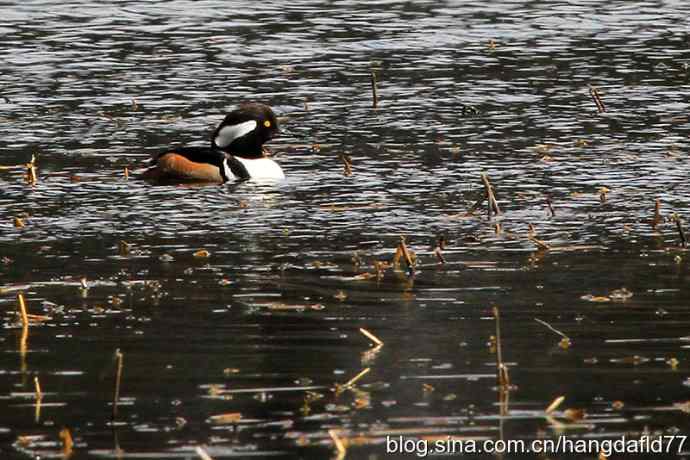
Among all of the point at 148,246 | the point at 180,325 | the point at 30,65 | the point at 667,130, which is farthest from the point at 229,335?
the point at 30,65

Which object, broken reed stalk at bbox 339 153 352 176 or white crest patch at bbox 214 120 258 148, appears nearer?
broken reed stalk at bbox 339 153 352 176

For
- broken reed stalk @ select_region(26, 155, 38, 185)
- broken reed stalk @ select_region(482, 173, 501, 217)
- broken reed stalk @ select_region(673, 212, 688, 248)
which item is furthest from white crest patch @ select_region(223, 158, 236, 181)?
broken reed stalk @ select_region(673, 212, 688, 248)

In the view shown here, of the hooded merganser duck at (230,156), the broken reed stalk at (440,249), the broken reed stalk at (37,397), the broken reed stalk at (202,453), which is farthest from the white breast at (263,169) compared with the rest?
the broken reed stalk at (202,453)

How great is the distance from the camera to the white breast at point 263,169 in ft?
63.9

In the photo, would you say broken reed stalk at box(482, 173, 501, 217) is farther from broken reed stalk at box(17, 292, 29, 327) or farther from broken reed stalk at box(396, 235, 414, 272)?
broken reed stalk at box(17, 292, 29, 327)

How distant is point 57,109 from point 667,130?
25.1ft

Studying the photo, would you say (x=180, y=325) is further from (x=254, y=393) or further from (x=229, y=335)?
(x=254, y=393)

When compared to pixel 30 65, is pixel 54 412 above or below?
above

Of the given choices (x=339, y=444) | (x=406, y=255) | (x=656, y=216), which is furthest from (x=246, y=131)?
(x=339, y=444)

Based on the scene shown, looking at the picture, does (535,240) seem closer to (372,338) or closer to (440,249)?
(440,249)

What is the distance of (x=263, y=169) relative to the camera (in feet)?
64.3

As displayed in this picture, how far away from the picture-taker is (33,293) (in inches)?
545

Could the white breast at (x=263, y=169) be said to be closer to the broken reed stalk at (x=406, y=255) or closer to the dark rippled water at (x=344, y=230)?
the dark rippled water at (x=344, y=230)

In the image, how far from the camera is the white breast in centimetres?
1947
